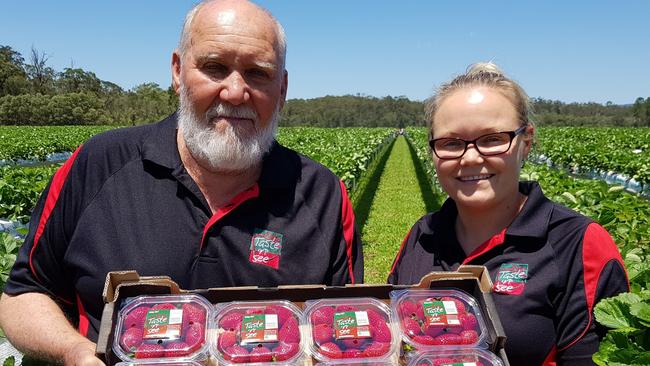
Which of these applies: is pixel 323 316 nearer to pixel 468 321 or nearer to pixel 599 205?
pixel 468 321

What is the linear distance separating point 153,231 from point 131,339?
0.67 meters

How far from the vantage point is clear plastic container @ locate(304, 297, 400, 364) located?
1459 millimetres

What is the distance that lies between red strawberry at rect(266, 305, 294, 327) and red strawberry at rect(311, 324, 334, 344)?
0.32 ft

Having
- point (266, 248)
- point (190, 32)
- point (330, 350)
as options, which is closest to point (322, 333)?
point (330, 350)

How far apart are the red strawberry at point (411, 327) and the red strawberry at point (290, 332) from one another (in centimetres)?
34

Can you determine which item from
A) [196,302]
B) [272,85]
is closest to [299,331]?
[196,302]

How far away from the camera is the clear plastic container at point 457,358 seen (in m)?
1.46

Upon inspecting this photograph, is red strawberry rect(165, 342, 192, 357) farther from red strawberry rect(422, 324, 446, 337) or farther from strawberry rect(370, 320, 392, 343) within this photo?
red strawberry rect(422, 324, 446, 337)

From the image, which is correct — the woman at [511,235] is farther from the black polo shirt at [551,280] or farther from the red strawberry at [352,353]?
the red strawberry at [352,353]

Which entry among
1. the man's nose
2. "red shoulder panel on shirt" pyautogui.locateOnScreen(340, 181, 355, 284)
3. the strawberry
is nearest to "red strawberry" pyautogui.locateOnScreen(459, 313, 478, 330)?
the strawberry

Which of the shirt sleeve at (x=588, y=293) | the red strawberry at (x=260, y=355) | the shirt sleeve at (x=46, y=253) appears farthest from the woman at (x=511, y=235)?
the shirt sleeve at (x=46, y=253)

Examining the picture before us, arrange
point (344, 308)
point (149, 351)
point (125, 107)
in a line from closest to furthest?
point (149, 351) → point (344, 308) → point (125, 107)

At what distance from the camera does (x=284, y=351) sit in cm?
144

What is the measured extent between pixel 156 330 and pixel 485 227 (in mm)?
1413
